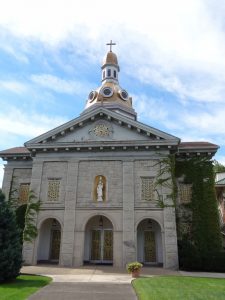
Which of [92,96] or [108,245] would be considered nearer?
[108,245]

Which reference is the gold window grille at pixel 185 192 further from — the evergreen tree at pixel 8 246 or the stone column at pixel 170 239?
the evergreen tree at pixel 8 246

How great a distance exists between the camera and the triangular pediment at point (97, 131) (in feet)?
72.6

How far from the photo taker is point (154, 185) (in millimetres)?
21109

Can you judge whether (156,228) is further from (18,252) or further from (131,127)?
(18,252)

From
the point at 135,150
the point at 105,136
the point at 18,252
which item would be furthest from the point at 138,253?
the point at 18,252

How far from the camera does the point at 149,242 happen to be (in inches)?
845

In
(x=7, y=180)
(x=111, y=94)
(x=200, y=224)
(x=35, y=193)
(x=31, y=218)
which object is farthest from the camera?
(x=111, y=94)

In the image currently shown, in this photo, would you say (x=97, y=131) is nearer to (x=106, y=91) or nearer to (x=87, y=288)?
(x=87, y=288)

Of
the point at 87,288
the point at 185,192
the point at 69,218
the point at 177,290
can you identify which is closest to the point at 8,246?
the point at 87,288

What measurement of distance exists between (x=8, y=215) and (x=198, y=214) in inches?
536

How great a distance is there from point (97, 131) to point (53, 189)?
5543mm

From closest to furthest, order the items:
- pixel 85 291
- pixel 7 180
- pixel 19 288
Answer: pixel 85 291 → pixel 19 288 → pixel 7 180

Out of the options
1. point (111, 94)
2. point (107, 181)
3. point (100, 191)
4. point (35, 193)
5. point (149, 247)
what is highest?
point (111, 94)

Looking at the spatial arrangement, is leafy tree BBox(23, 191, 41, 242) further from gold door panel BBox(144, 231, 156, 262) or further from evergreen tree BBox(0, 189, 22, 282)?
gold door panel BBox(144, 231, 156, 262)
